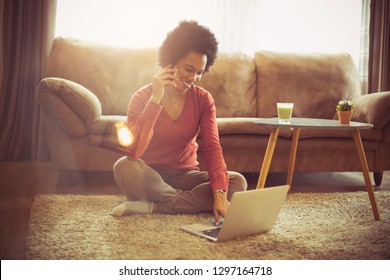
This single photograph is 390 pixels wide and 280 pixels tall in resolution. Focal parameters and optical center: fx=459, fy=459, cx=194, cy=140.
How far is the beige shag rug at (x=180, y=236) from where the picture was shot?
139cm

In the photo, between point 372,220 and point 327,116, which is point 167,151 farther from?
point 327,116

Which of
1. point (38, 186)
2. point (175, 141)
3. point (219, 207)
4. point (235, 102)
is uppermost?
point (235, 102)

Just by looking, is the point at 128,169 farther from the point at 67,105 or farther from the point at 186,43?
the point at 67,105

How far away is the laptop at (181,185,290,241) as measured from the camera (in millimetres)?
1410

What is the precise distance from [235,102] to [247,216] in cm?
168

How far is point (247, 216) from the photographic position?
1.49m

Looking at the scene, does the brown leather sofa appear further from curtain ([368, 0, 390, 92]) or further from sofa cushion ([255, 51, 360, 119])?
curtain ([368, 0, 390, 92])

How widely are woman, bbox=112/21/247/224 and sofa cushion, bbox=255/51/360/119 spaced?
4.22 ft

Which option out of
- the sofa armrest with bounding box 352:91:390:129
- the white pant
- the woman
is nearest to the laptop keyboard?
the woman

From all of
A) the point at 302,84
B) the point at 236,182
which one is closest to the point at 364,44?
the point at 302,84

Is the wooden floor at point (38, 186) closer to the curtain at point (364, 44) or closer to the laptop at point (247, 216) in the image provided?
the laptop at point (247, 216)

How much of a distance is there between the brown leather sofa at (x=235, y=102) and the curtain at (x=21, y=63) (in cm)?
20

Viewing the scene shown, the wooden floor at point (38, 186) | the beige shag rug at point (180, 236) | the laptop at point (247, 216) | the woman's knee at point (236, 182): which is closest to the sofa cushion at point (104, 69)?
the wooden floor at point (38, 186)

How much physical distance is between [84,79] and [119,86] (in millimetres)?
221
